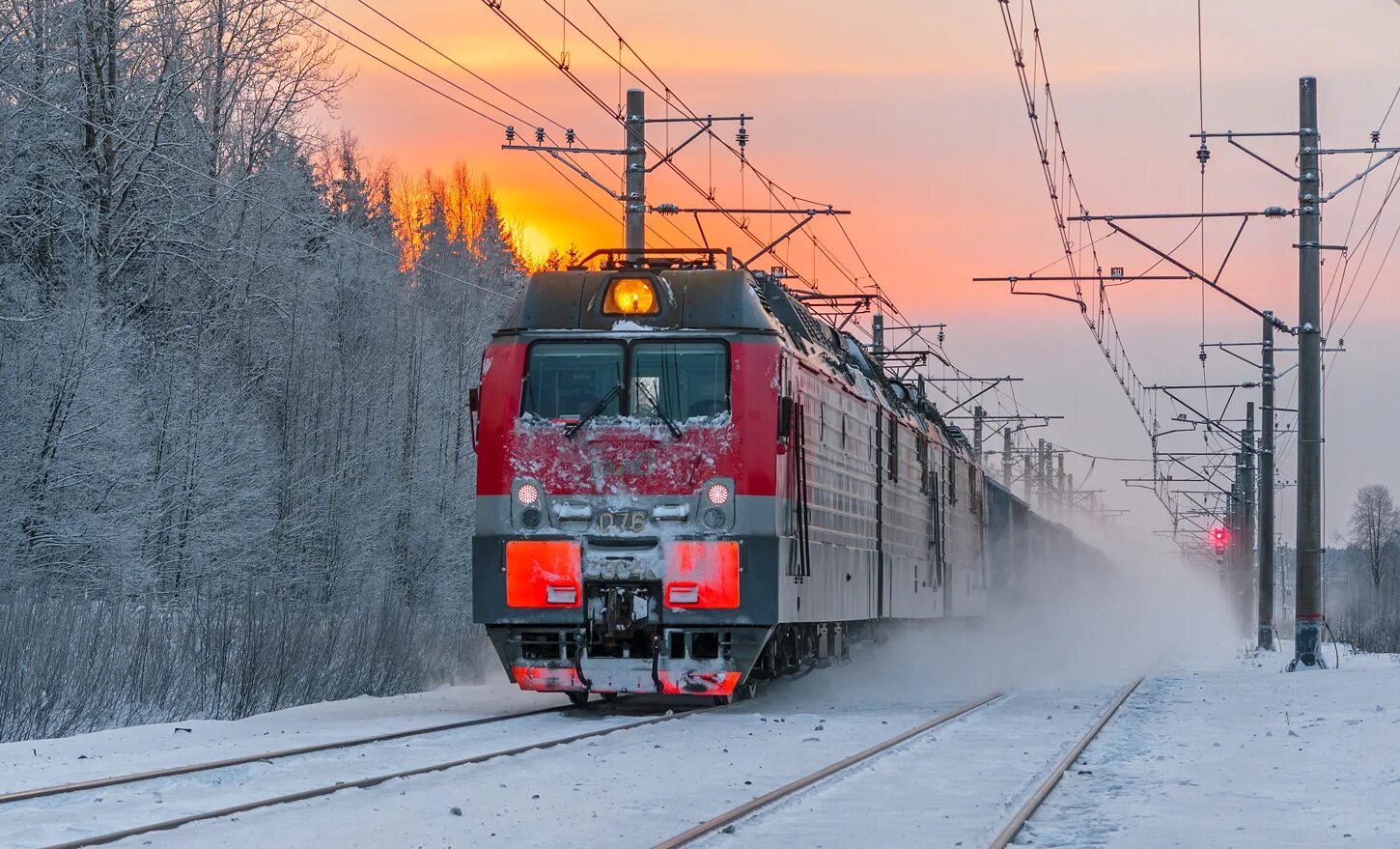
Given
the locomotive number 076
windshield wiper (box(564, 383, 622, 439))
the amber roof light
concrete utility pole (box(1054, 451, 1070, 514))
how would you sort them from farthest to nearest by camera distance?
concrete utility pole (box(1054, 451, 1070, 514))
the amber roof light
windshield wiper (box(564, 383, 622, 439))
the locomotive number 076

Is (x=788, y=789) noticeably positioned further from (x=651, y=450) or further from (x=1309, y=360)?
(x=1309, y=360)

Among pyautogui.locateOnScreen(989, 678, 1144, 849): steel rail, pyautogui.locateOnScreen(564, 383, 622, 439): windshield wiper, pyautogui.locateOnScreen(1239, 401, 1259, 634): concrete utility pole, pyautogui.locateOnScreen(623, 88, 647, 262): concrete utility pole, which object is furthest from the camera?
pyautogui.locateOnScreen(1239, 401, 1259, 634): concrete utility pole

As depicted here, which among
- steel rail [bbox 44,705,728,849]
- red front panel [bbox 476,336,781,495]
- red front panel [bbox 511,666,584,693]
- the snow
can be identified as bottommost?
the snow

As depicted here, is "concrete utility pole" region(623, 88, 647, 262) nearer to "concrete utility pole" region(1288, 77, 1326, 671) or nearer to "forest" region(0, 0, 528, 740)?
"forest" region(0, 0, 528, 740)

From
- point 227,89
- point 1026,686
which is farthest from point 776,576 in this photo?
point 227,89

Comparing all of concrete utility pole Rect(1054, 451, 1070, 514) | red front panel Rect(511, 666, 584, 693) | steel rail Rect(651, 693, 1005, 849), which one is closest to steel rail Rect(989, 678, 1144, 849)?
steel rail Rect(651, 693, 1005, 849)

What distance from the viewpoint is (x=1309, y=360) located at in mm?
25609

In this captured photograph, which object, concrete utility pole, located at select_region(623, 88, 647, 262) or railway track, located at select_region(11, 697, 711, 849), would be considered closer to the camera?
railway track, located at select_region(11, 697, 711, 849)

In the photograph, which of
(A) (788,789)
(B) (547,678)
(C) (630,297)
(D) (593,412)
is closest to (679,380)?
(D) (593,412)

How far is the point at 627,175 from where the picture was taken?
23688 millimetres

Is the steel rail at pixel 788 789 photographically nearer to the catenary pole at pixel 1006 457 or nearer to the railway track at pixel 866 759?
the railway track at pixel 866 759

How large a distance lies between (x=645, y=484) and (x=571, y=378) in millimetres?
1288

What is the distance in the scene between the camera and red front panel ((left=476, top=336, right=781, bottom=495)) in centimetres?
1577

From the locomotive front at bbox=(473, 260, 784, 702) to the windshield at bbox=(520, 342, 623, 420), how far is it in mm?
13
